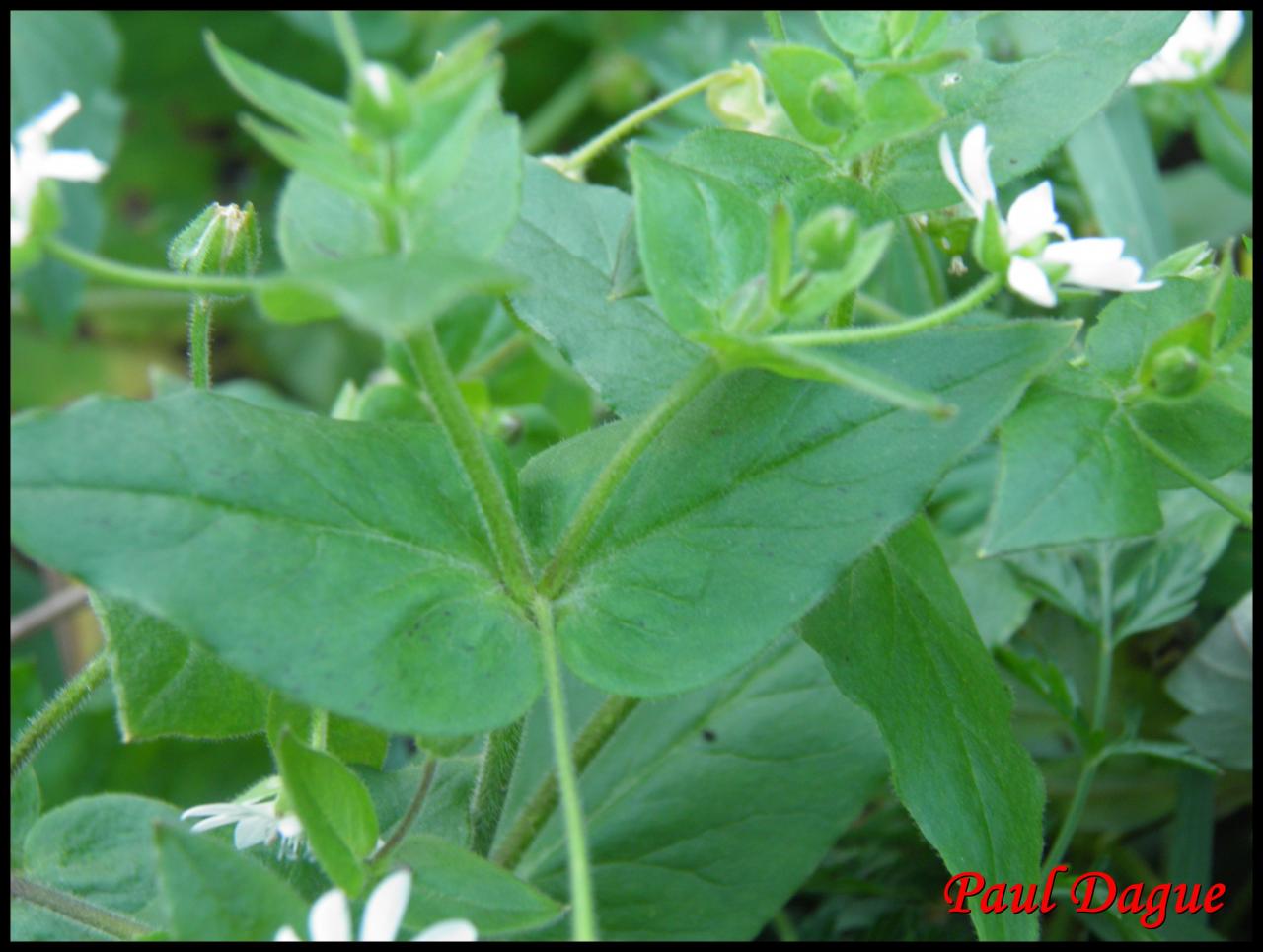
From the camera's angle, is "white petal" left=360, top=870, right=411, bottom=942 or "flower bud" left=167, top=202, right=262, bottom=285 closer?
"white petal" left=360, top=870, right=411, bottom=942

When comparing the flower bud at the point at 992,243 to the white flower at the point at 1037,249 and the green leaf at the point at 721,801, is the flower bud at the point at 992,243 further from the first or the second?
the green leaf at the point at 721,801

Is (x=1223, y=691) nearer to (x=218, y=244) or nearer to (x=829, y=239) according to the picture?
(x=829, y=239)

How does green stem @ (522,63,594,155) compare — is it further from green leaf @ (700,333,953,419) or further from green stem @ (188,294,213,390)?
green leaf @ (700,333,953,419)

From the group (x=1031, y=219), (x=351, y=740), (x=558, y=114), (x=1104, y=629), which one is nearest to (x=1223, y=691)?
(x=1104, y=629)

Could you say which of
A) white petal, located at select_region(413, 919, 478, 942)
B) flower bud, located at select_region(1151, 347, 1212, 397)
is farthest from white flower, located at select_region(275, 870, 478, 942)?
flower bud, located at select_region(1151, 347, 1212, 397)

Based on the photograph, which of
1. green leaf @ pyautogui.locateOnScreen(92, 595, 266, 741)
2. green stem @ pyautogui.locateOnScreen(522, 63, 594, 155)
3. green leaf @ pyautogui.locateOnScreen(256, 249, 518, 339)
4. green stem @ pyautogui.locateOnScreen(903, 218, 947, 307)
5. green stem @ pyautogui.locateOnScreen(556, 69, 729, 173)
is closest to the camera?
green leaf @ pyautogui.locateOnScreen(256, 249, 518, 339)

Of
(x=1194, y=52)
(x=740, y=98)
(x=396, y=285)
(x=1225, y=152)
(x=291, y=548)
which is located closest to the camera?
(x=396, y=285)
